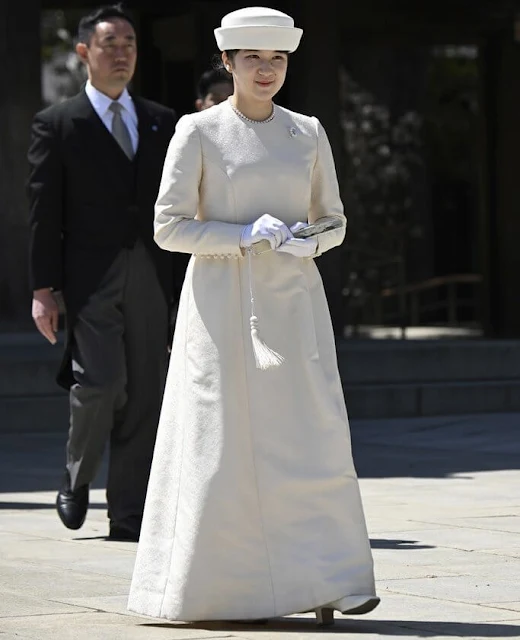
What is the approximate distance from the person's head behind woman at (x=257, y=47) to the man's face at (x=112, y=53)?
209cm

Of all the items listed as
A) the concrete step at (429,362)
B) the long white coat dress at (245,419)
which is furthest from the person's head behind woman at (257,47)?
the concrete step at (429,362)

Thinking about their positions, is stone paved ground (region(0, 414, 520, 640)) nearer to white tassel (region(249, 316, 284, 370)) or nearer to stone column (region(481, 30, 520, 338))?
white tassel (region(249, 316, 284, 370))

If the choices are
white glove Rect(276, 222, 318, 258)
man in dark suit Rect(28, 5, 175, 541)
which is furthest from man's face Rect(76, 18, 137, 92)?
white glove Rect(276, 222, 318, 258)

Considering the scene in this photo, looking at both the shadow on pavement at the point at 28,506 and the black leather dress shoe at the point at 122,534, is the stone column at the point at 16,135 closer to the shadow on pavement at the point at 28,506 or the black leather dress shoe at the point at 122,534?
the shadow on pavement at the point at 28,506

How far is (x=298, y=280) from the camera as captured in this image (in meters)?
5.65

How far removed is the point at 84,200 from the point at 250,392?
2.26 metres

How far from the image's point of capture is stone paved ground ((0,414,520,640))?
5.54 m

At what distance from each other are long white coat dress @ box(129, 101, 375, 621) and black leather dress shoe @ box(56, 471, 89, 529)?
1.93 meters

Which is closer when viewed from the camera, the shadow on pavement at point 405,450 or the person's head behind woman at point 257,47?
the person's head behind woman at point 257,47

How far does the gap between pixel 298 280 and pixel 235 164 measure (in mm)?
391

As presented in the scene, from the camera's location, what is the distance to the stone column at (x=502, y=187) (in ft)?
64.1

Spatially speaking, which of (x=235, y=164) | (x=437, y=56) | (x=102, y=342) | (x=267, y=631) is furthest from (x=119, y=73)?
(x=437, y=56)

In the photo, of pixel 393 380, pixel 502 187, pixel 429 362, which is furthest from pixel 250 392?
pixel 502 187

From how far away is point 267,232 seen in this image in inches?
216
